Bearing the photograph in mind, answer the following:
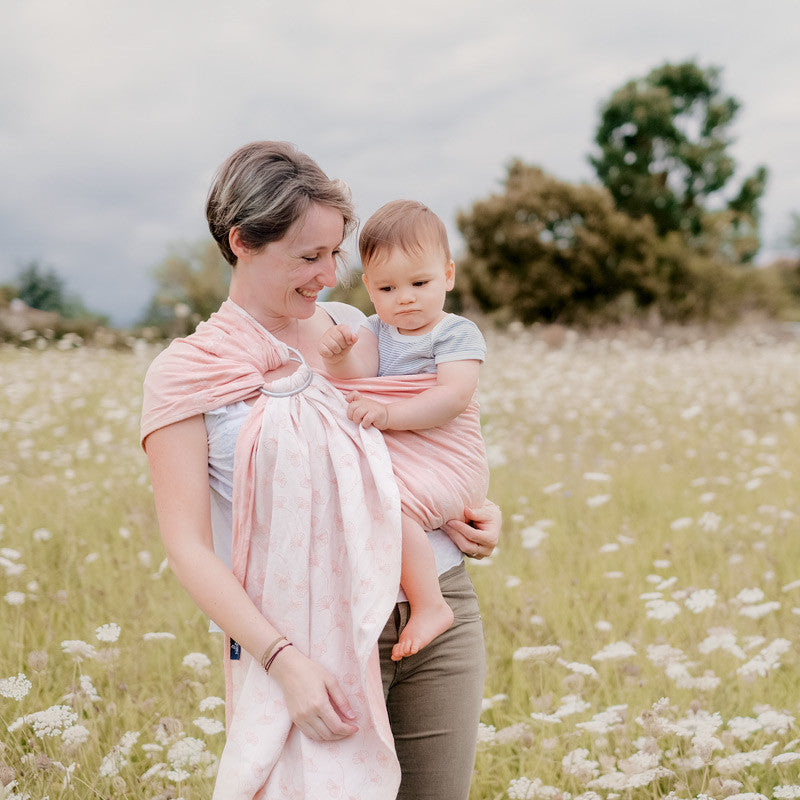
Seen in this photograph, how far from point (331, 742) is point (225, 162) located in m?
1.20

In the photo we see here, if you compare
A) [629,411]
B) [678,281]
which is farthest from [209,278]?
[629,411]

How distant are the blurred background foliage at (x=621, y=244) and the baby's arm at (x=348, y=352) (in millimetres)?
18594

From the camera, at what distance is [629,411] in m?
8.42

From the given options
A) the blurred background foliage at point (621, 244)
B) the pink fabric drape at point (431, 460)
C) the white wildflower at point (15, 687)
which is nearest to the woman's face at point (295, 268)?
the pink fabric drape at point (431, 460)

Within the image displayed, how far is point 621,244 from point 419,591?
2389 centimetres

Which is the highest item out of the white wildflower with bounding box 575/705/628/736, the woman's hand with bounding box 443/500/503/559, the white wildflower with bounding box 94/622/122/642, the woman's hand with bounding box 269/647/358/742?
the woman's hand with bounding box 443/500/503/559

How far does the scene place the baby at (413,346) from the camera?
1.87 meters

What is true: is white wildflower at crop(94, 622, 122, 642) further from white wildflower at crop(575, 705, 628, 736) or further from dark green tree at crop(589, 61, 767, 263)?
dark green tree at crop(589, 61, 767, 263)

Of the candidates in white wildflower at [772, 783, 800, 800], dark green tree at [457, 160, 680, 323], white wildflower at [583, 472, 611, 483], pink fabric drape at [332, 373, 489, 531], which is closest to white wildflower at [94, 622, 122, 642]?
pink fabric drape at [332, 373, 489, 531]

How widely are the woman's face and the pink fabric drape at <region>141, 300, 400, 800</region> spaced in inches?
7.1

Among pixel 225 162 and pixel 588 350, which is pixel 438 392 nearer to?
pixel 225 162

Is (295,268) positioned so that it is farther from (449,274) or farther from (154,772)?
(154,772)

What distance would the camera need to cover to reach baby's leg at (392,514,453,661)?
1.85 m

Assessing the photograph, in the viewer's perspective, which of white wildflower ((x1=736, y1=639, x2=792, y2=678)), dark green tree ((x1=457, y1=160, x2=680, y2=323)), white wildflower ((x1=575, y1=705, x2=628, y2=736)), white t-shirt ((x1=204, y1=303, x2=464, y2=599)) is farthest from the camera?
dark green tree ((x1=457, y1=160, x2=680, y2=323))
